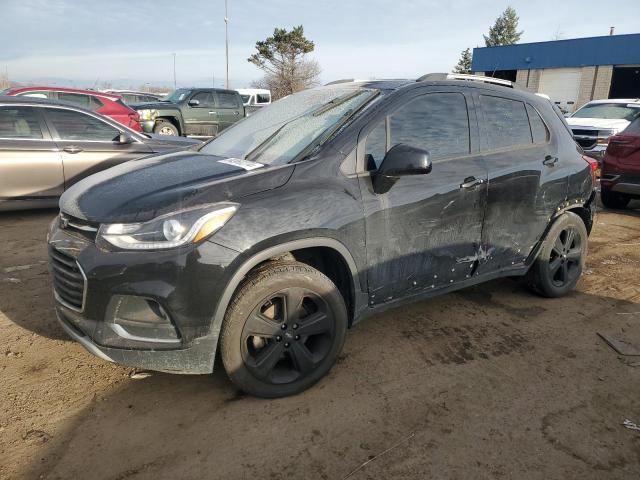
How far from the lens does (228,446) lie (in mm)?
2352

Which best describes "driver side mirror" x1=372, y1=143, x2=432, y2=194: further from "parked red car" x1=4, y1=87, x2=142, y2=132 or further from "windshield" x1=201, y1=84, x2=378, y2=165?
"parked red car" x1=4, y1=87, x2=142, y2=132

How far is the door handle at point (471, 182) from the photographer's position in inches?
128

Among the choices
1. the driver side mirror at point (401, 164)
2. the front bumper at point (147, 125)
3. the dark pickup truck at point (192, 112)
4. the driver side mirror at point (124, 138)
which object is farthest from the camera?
the dark pickup truck at point (192, 112)

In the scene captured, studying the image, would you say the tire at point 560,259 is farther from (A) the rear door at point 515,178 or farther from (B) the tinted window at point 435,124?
(B) the tinted window at point 435,124

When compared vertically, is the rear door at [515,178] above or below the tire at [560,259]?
above

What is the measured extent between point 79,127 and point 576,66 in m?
31.5

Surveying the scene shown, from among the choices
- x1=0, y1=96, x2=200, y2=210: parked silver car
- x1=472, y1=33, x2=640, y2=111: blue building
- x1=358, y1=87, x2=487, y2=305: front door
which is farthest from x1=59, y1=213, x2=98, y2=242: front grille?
x1=472, y1=33, x2=640, y2=111: blue building

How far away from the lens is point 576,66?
29.9 m

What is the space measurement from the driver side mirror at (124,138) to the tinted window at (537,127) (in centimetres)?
527

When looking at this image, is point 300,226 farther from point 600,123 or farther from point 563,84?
point 563,84

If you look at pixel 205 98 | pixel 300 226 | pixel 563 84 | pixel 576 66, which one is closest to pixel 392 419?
pixel 300 226

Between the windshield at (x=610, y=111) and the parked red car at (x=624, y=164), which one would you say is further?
the windshield at (x=610, y=111)

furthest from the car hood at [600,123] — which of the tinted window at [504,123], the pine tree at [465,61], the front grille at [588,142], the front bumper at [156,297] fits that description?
the pine tree at [465,61]

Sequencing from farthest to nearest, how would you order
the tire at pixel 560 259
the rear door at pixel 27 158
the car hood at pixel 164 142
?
the car hood at pixel 164 142
the rear door at pixel 27 158
the tire at pixel 560 259
